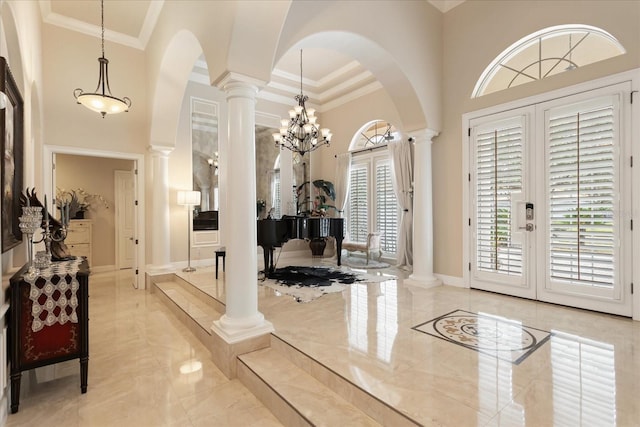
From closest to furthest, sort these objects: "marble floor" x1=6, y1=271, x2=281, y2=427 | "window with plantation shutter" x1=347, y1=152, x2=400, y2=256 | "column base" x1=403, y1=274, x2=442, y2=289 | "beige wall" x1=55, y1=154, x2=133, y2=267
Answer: "marble floor" x1=6, y1=271, x2=281, y2=427 → "column base" x1=403, y1=274, x2=442, y2=289 → "window with plantation shutter" x1=347, y1=152, x2=400, y2=256 → "beige wall" x1=55, y1=154, x2=133, y2=267

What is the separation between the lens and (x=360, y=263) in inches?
263

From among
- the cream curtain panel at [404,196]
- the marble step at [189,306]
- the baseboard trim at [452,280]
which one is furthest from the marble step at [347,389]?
the cream curtain panel at [404,196]

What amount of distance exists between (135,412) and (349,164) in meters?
6.22

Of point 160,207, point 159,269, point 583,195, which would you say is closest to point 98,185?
point 160,207

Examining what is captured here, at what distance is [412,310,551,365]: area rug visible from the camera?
100 inches

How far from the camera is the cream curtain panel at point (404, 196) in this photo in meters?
6.20

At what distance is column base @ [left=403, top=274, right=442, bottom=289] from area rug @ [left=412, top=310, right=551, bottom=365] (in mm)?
1196

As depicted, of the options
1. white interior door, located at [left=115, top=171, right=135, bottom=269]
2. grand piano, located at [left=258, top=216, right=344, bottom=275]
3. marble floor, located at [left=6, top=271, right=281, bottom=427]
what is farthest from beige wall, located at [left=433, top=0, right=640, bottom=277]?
white interior door, located at [left=115, top=171, right=135, bottom=269]

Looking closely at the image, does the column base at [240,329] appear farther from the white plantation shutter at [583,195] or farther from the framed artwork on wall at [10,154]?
the white plantation shutter at [583,195]

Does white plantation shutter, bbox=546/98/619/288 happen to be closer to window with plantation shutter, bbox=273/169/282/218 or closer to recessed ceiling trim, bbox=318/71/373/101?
recessed ceiling trim, bbox=318/71/373/101

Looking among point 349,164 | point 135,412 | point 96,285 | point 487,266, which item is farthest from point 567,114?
point 96,285

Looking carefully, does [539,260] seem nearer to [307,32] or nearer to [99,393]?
[307,32]

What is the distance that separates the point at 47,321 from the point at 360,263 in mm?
5271

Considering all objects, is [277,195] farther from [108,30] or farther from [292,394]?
[292,394]
